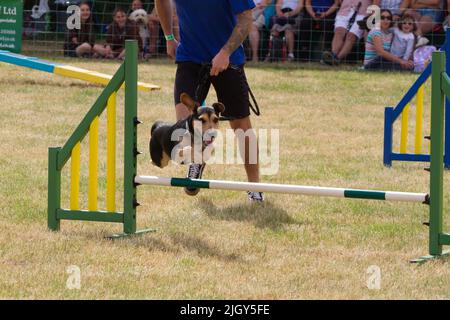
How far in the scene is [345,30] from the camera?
50.2 feet

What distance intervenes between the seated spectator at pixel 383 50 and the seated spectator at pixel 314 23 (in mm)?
1012

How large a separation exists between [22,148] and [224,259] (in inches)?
159

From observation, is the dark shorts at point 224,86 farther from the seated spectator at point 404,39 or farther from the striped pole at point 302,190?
the seated spectator at point 404,39

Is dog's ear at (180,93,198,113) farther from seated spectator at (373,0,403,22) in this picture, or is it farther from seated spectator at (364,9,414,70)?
seated spectator at (373,0,403,22)

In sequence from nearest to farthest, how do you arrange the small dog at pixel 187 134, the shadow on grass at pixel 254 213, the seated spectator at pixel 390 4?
the small dog at pixel 187 134
the shadow on grass at pixel 254 213
the seated spectator at pixel 390 4

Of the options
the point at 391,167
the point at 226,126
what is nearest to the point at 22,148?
the point at 226,126

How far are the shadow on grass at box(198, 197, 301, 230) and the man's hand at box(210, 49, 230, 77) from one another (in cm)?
90

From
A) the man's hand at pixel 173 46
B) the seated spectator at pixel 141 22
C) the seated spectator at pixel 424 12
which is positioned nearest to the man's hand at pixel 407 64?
the seated spectator at pixel 424 12

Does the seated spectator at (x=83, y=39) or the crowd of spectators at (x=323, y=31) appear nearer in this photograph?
the crowd of spectators at (x=323, y=31)

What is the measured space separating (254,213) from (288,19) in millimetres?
9199

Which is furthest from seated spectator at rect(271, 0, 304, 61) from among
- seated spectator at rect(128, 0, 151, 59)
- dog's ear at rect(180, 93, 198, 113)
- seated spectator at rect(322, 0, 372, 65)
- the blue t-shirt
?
dog's ear at rect(180, 93, 198, 113)

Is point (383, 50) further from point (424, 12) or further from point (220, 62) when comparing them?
point (220, 62)

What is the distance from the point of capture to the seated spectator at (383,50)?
575 inches

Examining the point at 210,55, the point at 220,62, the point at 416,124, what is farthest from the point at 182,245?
the point at 416,124
